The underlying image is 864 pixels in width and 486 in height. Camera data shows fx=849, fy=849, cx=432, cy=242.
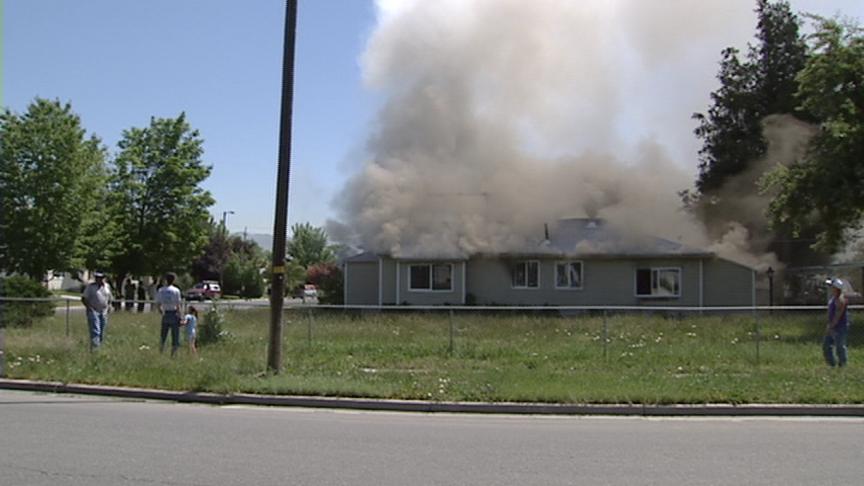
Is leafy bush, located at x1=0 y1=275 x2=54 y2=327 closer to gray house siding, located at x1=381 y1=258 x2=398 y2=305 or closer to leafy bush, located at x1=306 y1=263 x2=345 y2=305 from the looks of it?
gray house siding, located at x1=381 y1=258 x2=398 y2=305

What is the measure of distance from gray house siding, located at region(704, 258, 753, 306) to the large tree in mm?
22413

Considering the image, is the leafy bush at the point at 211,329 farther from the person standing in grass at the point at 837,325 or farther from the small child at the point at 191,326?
the person standing in grass at the point at 837,325

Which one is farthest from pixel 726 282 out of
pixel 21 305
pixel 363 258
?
pixel 21 305

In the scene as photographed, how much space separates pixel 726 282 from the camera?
33312mm

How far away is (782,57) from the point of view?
138ft

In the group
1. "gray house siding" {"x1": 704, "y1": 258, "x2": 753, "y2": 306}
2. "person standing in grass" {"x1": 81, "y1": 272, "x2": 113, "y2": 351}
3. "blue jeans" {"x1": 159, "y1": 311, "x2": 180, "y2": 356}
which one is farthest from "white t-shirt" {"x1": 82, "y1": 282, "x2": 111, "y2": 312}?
"gray house siding" {"x1": 704, "y1": 258, "x2": 753, "y2": 306}

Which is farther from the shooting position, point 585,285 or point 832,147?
point 585,285

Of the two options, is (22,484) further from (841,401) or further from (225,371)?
(841,401)

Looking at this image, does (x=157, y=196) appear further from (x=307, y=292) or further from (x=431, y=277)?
(x=307, y=292)

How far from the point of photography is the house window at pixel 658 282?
33.4m

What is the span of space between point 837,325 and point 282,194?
9374 millimetres

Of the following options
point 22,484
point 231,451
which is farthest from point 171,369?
point 22,484

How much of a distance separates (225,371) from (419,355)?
441cm

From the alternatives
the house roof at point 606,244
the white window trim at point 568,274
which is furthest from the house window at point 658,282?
the white window trim at point 568,274
